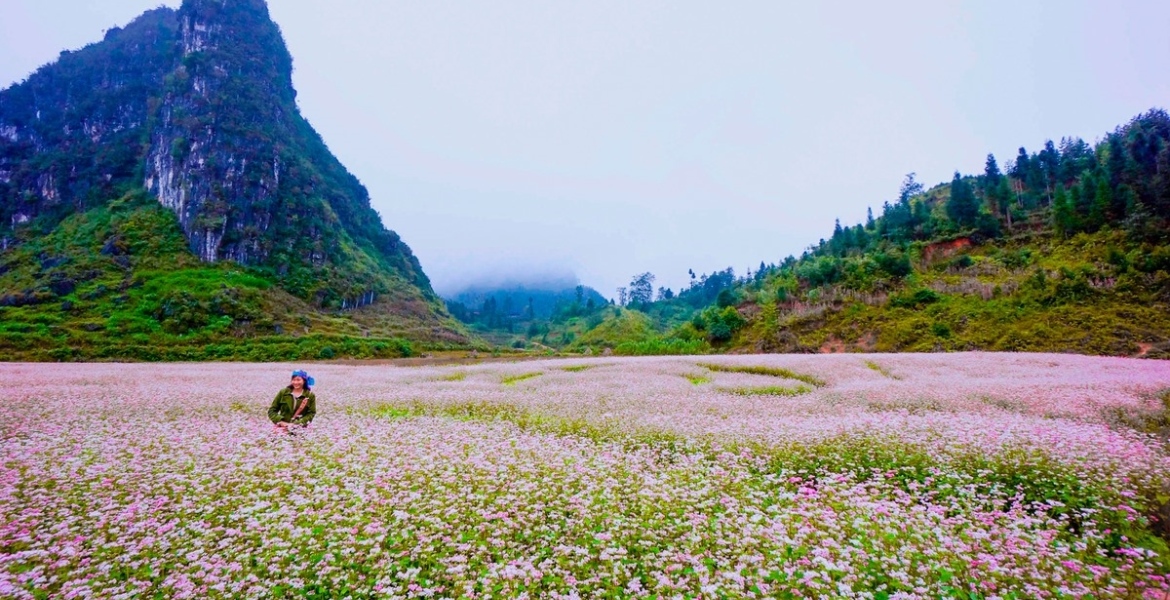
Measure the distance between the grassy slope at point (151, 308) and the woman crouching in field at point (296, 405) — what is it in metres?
68.8

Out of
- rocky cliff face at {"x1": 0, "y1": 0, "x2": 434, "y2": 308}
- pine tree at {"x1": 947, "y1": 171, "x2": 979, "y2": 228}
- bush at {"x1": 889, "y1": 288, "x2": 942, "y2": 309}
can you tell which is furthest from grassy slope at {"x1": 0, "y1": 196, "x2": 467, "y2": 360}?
pine tree at {"x1": 947, "y1": 171, "x2": 979, "y2": 228}

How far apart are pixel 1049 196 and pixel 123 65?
915 ft

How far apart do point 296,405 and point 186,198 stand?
163368 mm

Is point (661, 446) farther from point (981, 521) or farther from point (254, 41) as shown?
point (254, 41)

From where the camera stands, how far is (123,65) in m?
179

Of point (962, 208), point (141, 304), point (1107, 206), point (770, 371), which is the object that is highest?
point (962, 208)

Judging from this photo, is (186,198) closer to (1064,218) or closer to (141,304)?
(141,304)

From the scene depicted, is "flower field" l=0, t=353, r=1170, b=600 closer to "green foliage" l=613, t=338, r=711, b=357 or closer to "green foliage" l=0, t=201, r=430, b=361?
"green foliage" l=613, t=338, r=711, b=357

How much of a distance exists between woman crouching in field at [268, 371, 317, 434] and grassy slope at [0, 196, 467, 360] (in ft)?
226

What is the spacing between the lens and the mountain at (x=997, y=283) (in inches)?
1585

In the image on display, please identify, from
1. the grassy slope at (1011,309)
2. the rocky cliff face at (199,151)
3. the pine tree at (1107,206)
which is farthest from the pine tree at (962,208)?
the rocky cliff face at (199,151)

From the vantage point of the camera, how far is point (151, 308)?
302ft

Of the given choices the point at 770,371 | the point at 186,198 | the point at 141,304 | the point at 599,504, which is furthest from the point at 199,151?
the point at 599,504

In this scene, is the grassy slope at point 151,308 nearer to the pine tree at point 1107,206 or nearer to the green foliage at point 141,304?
the green foliage at point 141,304
